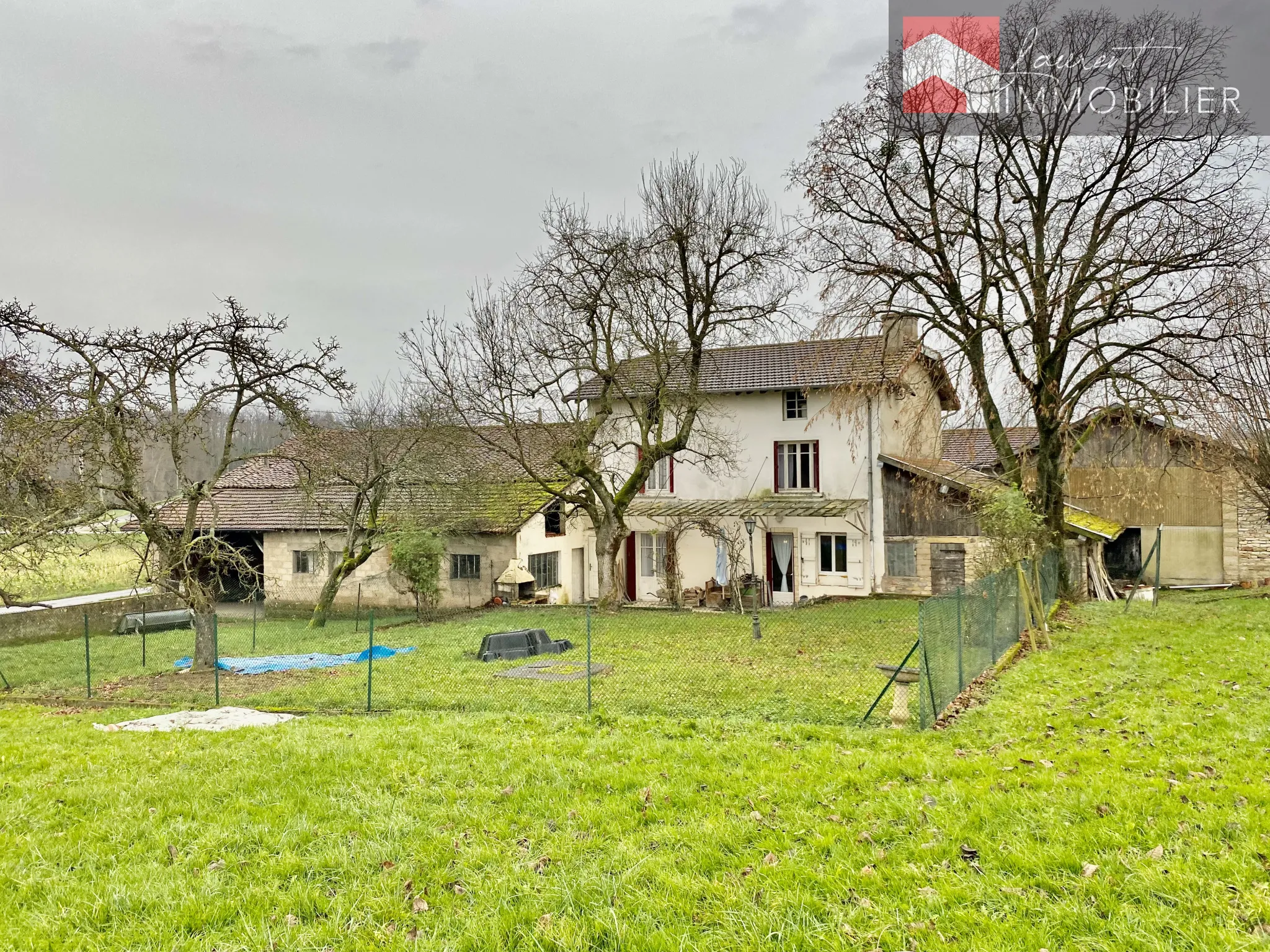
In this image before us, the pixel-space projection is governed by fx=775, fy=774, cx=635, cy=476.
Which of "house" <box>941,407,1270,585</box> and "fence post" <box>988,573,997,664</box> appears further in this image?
"house" <box>941,407,1270,585</box>

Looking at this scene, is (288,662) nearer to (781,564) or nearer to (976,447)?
(781,564)

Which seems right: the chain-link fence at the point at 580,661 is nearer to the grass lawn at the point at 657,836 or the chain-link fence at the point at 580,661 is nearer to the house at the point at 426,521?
the grass lawn at the point at 657,836

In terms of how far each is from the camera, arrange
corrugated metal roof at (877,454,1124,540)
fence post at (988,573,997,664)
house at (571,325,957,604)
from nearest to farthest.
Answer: fence post at (988,573,997,664), corrugated metal roof at (877,454,1124,540), house at (571,325,957,604)

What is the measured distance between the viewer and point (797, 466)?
85.0 ft

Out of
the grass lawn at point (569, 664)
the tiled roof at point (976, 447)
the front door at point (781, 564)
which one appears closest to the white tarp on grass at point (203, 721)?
the grass lawn at point (569, 664)

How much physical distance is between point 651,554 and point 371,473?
9.68 metres

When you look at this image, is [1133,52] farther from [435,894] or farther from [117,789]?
[117,789]

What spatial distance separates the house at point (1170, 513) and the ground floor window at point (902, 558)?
12.7 ft

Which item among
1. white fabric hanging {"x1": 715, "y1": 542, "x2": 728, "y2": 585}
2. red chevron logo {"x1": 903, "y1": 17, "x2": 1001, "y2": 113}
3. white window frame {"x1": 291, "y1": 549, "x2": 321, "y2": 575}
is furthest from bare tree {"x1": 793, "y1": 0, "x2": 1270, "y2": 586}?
white window frame {"x1": 291, "y1": 549, "x2": 321, "y2": 575}

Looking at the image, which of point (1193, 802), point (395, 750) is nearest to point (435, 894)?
point (395, 750)

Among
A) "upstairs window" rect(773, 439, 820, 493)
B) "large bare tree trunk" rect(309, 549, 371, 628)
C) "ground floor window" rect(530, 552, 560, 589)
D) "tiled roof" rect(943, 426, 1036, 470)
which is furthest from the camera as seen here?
"tiled roof" rect(943, 426, 1036, 470)

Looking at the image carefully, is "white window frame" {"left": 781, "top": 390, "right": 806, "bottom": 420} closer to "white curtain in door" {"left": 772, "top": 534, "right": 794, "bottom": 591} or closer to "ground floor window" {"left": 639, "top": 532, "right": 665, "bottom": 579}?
"white curtain in door" {"left": 772, "top": 534, "right": 794, "bottom": 591}

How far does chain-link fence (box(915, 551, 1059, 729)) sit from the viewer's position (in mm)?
8836

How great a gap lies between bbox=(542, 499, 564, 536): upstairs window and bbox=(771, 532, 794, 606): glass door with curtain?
7077mm
